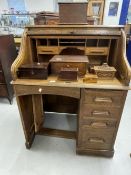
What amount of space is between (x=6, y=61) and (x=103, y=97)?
5.63 ft

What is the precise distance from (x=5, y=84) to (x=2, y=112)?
0.45 meters

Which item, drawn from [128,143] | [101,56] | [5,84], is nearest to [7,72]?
[5,84]

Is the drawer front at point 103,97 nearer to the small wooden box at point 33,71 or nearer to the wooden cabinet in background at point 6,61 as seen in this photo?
the small wooden box at point 33,71

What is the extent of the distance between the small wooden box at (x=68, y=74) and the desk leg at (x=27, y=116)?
Result: 17.6 inches

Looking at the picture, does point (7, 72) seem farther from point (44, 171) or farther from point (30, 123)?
point (44, 171)

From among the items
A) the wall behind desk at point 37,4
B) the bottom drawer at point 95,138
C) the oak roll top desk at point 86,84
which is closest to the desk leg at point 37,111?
the oak roll top desk at point 86,84

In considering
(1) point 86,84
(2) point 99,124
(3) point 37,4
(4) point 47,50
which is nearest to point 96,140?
(2) point 99,124

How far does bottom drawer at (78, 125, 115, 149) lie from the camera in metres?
1.36

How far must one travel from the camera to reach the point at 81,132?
1.40m

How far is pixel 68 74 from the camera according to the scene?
1198 mm

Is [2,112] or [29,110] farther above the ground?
[29,110]

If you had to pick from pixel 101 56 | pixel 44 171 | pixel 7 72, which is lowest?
pixel 44 171

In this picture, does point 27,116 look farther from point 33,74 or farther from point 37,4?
point 37,4

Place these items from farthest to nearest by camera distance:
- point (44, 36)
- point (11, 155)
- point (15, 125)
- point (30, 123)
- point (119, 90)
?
point (15, 125), point (30, 123), point (11, 155), point (44, 36), point (119, 90)
